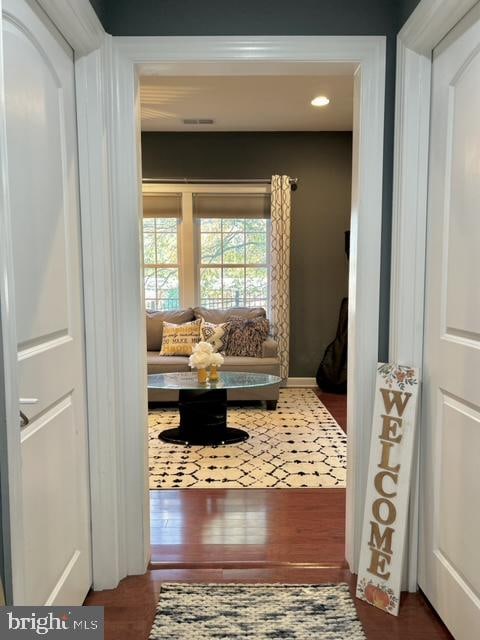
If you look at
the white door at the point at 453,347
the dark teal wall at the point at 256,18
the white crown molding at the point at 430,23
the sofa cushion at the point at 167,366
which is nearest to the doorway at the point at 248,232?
the sofa cushion at the point at 167,366

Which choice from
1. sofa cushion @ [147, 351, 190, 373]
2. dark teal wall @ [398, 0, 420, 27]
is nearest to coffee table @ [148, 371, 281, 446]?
sofa cushion @ [147, 351, 190, 373]

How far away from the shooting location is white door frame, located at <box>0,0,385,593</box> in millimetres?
1845

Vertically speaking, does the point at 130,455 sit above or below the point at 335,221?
below

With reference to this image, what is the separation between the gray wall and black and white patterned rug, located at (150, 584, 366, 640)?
3.78 metres

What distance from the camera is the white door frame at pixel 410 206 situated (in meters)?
1.81

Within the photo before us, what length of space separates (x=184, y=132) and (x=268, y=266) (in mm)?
1779

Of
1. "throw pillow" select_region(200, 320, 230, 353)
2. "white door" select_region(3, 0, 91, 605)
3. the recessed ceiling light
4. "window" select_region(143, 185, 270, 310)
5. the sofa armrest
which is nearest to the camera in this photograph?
"white door" select_region(3, 0, 91, 605)

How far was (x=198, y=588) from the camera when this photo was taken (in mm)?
1973

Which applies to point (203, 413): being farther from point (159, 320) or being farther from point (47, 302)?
point (47, 302)

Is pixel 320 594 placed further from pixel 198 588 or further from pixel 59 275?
pixel 59 275

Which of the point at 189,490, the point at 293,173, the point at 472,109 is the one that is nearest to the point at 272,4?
the point at 472,109

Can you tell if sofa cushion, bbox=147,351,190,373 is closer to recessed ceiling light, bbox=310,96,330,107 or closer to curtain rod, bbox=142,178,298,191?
curtain rod, bbox=142,178,298,191

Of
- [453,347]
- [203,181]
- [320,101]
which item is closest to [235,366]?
[203,181]

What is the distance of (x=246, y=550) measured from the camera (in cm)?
227
